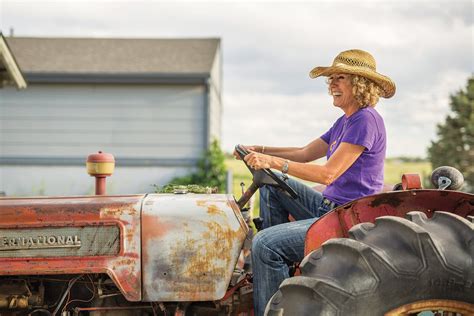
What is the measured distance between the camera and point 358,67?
12.6ft

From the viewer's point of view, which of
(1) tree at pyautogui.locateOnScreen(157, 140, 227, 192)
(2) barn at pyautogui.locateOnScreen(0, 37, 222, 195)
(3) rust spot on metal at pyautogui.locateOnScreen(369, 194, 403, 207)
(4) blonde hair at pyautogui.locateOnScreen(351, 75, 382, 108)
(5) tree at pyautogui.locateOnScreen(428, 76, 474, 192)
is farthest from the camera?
(5) tree at pyautogui.locateOnScreen(428, 76, 474, 192)

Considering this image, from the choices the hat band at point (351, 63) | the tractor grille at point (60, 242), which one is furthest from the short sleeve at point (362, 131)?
the tractor grille at point (60, 242)

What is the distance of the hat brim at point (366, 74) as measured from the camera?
3.81 m

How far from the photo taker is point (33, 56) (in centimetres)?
1659

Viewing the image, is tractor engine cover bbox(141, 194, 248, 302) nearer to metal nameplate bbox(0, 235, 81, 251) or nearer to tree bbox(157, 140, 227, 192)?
metal nameplate bbox(0, 235, 81, 251)

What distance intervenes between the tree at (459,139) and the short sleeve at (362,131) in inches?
679

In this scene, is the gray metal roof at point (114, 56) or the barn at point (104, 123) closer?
the barn at point (104, 123)

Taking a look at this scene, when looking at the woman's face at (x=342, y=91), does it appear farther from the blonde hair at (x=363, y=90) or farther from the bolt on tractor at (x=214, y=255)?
the bolt on tractor at (x=214, y=255)

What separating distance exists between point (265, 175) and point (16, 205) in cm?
141

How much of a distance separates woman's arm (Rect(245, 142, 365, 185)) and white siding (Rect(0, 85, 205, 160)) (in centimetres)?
1182

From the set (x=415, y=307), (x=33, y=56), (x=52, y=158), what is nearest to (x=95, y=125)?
(x=52, y=158)

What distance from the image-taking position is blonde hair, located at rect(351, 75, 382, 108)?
385 cm

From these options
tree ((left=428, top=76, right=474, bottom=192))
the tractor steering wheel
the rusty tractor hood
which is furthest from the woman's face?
tree ((left=428, top=76, right=474, bottom=192))

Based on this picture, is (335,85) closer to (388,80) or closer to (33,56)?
(388,80)
